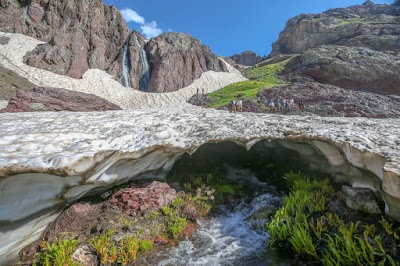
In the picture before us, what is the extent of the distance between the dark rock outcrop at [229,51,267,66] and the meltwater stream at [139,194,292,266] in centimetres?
14886

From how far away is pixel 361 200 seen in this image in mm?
9008

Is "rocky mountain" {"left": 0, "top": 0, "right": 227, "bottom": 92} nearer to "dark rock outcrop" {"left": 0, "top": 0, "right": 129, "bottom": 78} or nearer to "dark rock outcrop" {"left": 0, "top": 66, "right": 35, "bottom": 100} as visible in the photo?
"dark rock outcrop" {"left": 0, "top": 0, "right": 129, "bottom": 78}

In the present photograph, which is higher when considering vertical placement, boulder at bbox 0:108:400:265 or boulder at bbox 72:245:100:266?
boulder at bbox 0:108:400:265

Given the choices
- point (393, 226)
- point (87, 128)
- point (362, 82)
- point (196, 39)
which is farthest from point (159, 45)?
point (393, 226)

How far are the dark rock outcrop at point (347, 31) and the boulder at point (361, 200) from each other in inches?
3081

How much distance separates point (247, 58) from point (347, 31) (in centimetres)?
5704

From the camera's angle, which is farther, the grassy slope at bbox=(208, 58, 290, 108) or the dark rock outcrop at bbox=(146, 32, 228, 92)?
the dark rock outcrop at bbox=(146, 32, 228, 92)

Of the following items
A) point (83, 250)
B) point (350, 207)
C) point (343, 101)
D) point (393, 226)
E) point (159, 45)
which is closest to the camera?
point (393, 226)

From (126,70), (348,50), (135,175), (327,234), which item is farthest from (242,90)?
(327,234)

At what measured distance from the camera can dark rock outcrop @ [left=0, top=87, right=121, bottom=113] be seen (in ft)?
87.9

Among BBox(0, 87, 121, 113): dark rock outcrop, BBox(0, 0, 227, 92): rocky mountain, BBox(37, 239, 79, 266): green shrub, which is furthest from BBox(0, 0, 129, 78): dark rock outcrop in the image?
BBox(37, 239, 79, 266): green shrub

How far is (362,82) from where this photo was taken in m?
52.1

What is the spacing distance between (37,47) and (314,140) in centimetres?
5821

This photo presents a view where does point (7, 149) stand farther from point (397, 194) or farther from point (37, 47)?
point (37, 47)
